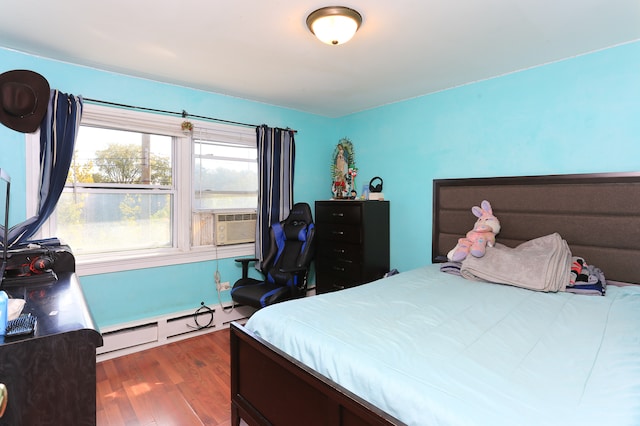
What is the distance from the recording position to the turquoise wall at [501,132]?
92.8 inches

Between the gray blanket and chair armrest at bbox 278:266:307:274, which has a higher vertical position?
the gray blanket

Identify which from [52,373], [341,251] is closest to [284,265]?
[341,251]

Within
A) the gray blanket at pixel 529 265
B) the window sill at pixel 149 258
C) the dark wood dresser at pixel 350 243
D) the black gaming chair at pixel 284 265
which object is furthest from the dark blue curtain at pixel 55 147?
the gray blanket at pixel 529 265

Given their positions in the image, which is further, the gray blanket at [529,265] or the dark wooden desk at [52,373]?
the gray blanket at [529,265]

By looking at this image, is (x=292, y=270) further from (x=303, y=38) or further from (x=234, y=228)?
(x=303, y=38)

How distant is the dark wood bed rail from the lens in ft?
4.06

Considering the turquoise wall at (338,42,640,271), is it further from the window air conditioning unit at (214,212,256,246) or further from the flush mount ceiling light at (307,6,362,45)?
the flush mount ceiling light at (307,6,362,45)

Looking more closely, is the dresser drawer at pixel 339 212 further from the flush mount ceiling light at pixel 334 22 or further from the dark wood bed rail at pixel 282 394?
the dark wood bed rail at pixel 282 394

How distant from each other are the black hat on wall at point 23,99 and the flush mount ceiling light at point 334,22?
181 cm

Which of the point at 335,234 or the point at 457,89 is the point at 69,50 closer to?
the point at 335,234

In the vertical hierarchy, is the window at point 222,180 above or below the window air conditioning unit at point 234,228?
above

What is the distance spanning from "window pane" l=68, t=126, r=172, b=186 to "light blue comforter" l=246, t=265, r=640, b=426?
201 centimetres

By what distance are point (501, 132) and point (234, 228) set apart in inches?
107

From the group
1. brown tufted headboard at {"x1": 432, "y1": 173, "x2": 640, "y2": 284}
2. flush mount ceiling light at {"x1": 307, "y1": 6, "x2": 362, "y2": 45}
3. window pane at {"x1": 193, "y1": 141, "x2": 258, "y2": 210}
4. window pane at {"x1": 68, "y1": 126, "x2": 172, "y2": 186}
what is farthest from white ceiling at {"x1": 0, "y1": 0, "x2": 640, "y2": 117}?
brown tufted headboard at {"x1": 432, "y1": 173, "x2": 640, "y2": 284}
